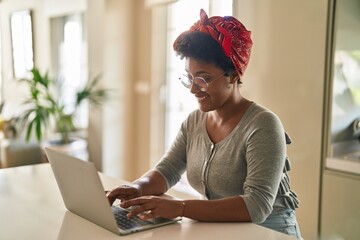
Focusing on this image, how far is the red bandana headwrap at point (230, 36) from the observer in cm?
137

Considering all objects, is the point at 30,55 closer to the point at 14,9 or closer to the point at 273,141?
the point at 14,9

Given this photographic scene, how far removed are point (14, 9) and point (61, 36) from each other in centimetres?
114

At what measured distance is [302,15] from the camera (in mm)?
2180

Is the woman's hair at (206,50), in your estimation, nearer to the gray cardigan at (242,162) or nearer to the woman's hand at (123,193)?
the gray cardigan at (242,162)

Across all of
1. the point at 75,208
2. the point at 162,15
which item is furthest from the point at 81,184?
the point at 162,15

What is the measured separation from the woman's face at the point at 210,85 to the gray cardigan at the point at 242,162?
0.36 feet

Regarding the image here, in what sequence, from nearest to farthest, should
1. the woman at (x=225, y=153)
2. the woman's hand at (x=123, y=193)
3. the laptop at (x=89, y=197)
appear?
the laptop at (x=89, y=197) < the woman at (x=225, y=153) < the woman's hand at (x=123, y=193)

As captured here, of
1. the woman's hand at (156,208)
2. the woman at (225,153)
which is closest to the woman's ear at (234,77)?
the woman at (225,153)

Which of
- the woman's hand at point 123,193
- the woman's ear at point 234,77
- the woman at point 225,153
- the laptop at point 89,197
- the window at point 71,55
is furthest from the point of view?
the window at point 71,55

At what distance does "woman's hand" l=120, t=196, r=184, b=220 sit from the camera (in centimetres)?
115

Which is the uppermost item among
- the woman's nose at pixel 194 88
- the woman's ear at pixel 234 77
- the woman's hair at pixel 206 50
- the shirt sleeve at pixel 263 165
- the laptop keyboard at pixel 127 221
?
the woman's hair at pixel 206 50

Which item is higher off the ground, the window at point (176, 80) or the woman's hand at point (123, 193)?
the window at point (176, 80)

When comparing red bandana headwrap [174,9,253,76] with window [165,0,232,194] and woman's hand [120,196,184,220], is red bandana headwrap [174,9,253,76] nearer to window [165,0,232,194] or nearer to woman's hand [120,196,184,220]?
woman's hand [120,196,184,220]

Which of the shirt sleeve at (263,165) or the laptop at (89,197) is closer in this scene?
the laptop at (89,197)
